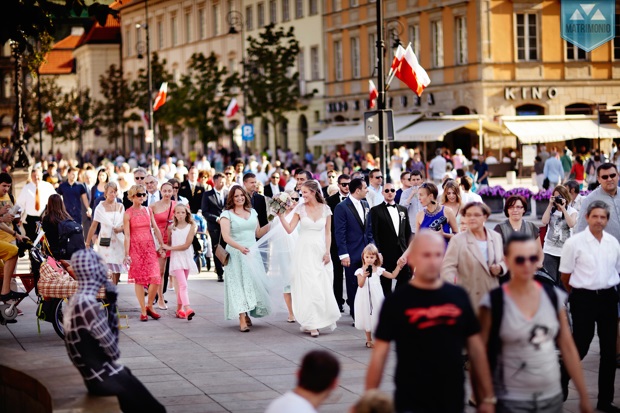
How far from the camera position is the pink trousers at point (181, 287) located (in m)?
16.9

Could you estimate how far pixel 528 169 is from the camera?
182ft

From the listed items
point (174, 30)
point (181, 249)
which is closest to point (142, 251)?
point (181, 249)

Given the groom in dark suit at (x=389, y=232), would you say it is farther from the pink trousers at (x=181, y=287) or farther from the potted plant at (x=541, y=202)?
the potted plant at (x=541, y=202)

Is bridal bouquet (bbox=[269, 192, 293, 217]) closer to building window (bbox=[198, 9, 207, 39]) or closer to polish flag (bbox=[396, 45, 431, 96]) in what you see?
polish flag (bbox=[396, 45, 431, 96])

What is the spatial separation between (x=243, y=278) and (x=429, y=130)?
129 feet

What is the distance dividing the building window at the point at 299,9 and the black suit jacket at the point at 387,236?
5808 centimetres

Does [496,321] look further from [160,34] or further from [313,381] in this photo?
[160,34]

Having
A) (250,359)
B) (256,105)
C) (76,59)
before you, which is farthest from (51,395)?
(76,59)

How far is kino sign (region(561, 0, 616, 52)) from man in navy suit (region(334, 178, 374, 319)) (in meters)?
3.05

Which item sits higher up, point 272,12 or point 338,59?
point 272,12

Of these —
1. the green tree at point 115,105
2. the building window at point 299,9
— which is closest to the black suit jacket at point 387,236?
the building window at point 299,9

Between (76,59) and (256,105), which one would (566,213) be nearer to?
(256,105)

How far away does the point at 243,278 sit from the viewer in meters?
15.9

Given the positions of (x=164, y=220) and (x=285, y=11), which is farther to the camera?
(x=285, y=11)
